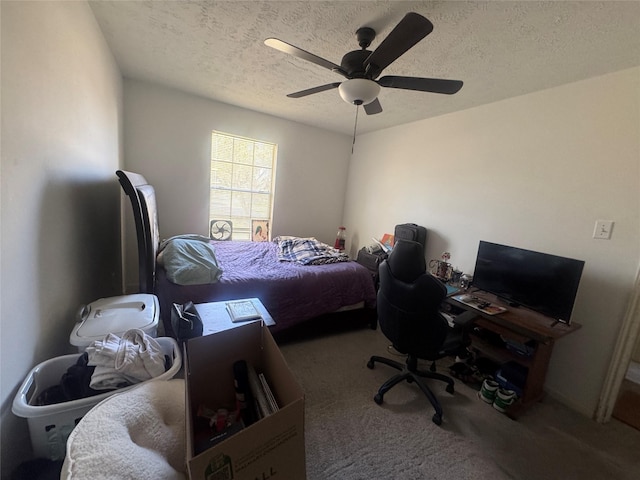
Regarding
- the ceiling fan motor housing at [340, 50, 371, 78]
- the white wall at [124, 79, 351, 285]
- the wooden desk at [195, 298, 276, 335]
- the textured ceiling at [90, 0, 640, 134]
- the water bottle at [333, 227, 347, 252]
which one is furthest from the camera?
the water bottle at [333, 227, 347, 252]

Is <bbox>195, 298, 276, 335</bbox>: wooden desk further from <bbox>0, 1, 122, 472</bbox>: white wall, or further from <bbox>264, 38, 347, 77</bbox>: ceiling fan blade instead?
<bbox>264, 38, 347, 77</bbox>: ceiling fan blade

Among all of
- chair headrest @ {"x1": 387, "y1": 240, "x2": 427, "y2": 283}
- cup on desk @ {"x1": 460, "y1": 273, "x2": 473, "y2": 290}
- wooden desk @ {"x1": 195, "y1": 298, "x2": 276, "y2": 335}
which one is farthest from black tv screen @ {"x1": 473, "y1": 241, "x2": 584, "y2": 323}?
wooden desk @ {"x1": 195, "y1": 298, "x2": 276, "y2": 335}

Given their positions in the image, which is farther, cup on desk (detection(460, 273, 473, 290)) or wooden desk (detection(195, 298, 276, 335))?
cup on desk (detection(460, 273, 473, 290))

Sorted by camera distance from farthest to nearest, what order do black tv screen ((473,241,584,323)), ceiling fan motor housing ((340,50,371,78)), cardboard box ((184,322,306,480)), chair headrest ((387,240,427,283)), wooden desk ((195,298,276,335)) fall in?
1. black tv screen ((473,241,584,323))
2. chair headrest ((387,240,427,283))
3. ceiling fan motor housing ((340,50,371,78))
4. wooden desk ((195,298,276,335))
5. cardboard box ((184,322,306,480))

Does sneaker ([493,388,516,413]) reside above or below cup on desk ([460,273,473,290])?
below

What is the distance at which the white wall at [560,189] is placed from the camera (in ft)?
5.76

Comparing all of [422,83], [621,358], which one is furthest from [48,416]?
[621,358]

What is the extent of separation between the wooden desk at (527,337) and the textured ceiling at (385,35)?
175 cm

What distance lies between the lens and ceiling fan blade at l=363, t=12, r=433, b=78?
112cm

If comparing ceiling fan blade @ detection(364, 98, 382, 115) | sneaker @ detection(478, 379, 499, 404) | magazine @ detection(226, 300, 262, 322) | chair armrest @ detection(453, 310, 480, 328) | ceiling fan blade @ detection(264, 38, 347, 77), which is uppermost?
ceiling fan blade @ detection(264, 38, 347, 77)

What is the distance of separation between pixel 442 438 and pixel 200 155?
143 inches

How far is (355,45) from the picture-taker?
69.8 inches

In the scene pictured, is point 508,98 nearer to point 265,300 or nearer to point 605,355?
point 605,355

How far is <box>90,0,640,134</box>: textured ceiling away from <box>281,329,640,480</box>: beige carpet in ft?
7.84
